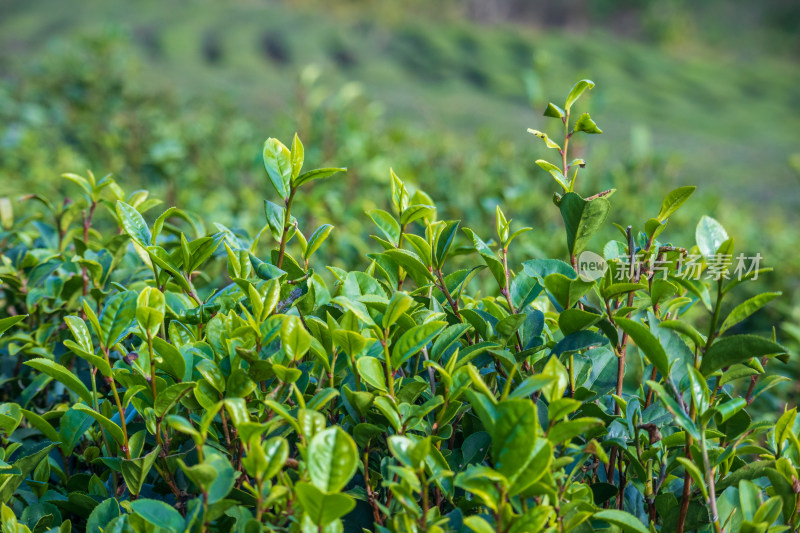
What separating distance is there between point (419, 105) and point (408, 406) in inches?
→ 541

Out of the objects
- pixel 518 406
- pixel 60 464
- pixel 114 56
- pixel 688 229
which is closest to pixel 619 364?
pixel 518 406

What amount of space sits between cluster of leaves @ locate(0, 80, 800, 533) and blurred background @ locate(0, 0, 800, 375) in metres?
0.83

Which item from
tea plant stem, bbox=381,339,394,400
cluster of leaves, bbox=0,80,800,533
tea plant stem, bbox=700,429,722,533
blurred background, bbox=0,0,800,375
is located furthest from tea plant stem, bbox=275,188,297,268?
blurred background, bbox=0,0,800,375

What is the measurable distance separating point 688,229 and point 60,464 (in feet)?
10.1

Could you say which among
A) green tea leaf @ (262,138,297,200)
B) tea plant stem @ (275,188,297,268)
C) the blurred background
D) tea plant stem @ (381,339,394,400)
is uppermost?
green tea leaf @ (262,138,297,200)

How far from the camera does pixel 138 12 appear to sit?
18.0 m

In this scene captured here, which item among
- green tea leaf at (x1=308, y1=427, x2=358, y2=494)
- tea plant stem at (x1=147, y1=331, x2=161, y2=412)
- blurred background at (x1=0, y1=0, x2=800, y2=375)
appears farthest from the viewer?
blurred background at (x1=0, y1=0, x2=800, y2=375)

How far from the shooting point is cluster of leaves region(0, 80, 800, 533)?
595 millimetres

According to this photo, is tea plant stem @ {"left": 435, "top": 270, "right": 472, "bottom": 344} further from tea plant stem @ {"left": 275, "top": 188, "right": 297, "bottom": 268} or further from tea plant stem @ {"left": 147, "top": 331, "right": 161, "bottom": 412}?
tea plant stem @ {"left": 147, "top": 331, "right": 161, "bottom": 412}

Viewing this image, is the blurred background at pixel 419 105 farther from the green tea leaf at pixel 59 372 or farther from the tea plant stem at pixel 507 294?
the green tea leaf at pixel 59 372

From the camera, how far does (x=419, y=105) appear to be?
45.7 feet

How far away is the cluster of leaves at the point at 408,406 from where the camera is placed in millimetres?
595

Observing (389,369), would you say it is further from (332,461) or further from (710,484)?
(710,484)

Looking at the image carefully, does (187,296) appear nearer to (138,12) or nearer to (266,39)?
(266,39)
